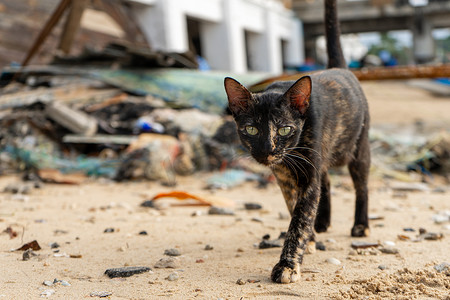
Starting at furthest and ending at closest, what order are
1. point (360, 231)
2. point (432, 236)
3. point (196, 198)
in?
point (196, 198), point (360, 231), point (432, 236)

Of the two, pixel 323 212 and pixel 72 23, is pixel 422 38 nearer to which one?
pixel 72 23

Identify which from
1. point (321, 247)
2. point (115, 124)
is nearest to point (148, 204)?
point (321, 247)

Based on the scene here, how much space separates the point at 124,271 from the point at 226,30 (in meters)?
16.2

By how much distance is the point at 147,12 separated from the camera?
14094mm

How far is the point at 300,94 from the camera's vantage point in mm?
2900

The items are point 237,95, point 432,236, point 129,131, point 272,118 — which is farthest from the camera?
point 129,131

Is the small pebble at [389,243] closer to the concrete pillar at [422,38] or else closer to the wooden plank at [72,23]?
the wooden plank at [72,23]

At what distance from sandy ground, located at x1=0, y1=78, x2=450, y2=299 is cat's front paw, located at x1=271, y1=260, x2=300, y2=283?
0.05 metres

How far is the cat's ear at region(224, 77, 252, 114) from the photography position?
115 inches

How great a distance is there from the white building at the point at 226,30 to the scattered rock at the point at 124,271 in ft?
37.6

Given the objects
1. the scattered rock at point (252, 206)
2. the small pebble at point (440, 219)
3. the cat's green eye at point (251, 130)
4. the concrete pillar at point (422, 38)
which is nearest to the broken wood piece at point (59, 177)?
the scattered rock at point (252, 206)

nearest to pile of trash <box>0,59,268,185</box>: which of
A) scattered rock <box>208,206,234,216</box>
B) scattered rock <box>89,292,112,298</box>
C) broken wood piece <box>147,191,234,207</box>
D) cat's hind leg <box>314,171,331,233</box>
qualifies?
broken wood piece <box>147,191,234,207</box>

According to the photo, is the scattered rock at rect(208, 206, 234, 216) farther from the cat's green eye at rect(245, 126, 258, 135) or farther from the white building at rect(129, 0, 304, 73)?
the white building at rect(129, 0, 304, 73)

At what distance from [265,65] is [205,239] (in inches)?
803
